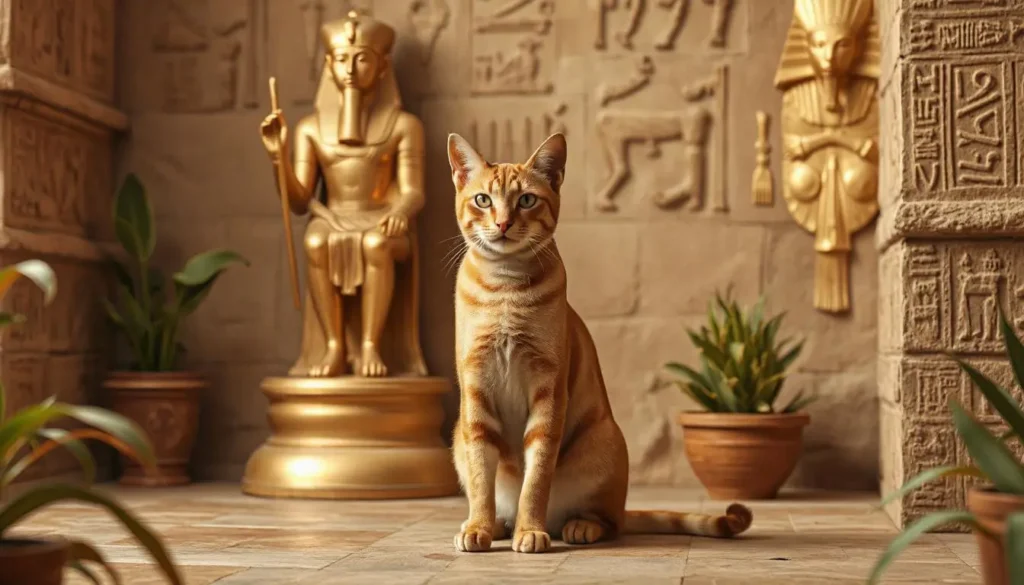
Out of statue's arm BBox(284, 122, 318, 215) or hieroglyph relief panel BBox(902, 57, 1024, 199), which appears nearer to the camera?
hieroglyph relief panel BBox(902, 57, 1024, 199)

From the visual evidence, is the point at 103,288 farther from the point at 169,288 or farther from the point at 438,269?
the point at 438,269

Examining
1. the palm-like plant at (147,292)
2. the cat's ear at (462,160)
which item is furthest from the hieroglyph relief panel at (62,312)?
the cat's ear at (462,160)

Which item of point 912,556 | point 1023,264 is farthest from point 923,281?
point 912,556

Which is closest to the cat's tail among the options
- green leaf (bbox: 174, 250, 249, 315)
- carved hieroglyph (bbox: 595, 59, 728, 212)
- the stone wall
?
the stone wall

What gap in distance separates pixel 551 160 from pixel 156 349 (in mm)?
2221

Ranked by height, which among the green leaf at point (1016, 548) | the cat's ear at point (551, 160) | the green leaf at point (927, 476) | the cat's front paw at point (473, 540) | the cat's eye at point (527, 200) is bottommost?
the cat's front paw at point (473, 540)

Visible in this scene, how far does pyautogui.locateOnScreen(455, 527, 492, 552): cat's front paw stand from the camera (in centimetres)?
291

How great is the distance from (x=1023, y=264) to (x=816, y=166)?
118cm

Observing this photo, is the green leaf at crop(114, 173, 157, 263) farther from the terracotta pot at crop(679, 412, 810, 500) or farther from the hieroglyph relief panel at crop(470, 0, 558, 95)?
the terracotta pot at crop(679, 412, 810, 500)

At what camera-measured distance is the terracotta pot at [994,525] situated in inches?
73.7

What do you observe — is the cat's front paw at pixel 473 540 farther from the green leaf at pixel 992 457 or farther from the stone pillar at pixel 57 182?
the stone pillar at pixel 57 182

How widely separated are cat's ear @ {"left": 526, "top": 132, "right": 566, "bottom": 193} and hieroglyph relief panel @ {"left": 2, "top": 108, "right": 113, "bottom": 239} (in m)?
2.13

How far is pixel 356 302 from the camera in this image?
455cm

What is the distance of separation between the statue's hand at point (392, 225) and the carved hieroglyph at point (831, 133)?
1478 millimetres
